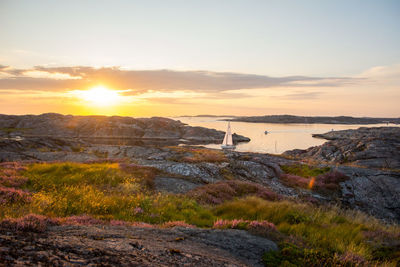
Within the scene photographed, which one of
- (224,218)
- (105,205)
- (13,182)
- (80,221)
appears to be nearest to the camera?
(80,221)

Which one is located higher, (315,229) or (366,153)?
(315,229)

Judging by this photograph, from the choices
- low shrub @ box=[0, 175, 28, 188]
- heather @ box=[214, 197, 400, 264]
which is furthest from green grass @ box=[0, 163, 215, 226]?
heather @ box=[214, 197, 400, 264]

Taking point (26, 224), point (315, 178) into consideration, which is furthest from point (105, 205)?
point (315, 178)

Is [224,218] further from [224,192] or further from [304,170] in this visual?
[304,170]

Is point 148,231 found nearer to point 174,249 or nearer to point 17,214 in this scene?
point 174,249

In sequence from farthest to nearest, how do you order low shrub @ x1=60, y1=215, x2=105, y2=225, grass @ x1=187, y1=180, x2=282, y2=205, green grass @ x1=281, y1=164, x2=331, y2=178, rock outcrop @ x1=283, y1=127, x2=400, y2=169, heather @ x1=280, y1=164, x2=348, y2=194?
rock outcrop @ x1=283, y1=127, x2=400, y2=169
green grass @ x1=281, y1=164, x2=331, y2=178
heather @ x1=280, y1=164, x2=348, y2=194
grass @ x1=187, y1=180, x2=282, y2=205
low shrub @ x1=60, y1=215, x2=105, y2=225

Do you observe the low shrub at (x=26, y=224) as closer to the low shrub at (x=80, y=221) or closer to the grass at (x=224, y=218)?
the grass at (x=224, y=218)

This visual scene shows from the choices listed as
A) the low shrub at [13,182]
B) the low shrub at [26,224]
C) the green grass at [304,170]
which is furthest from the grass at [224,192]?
the green grass at [304,170]

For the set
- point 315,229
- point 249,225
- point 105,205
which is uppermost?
point 105,205

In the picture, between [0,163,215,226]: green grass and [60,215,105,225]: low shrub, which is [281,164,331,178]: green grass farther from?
[60,215,105,225]: low shrub

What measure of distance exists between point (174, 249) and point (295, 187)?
22627 mm

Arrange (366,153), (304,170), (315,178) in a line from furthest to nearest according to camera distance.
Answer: (366,153) → (304,170) → (315,178)

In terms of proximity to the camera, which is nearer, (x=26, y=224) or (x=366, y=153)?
(x=26, y=224)

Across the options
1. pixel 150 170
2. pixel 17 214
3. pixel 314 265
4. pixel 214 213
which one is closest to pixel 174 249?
pixel 314 265
